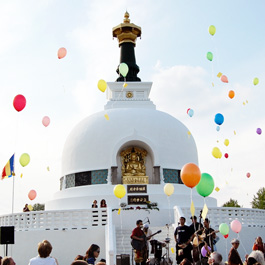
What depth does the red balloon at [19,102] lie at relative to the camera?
13492mm

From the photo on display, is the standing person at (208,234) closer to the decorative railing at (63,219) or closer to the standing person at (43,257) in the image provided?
the standing person at (43,257)

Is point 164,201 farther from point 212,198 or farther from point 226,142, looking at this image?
point 226,142

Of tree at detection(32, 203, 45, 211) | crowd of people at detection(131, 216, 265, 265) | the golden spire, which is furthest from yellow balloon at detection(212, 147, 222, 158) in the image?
tree at detection(32, 203, 45, 211)

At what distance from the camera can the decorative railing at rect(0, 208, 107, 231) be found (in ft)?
53.9

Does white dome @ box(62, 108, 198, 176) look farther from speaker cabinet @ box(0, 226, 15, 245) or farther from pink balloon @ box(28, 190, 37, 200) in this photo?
speaker cabinet @ box(0, 226, 15, 245)

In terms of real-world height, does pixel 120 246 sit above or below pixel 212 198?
below

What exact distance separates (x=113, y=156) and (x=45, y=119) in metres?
6.68

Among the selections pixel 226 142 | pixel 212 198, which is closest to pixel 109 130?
pixel 212 198

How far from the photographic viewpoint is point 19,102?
13586mm

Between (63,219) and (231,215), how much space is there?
7.00 meters

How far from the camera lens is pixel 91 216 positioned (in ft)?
54.5

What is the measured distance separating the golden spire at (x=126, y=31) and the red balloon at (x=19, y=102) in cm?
1868

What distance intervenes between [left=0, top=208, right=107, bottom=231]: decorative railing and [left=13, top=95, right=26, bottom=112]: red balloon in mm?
4990

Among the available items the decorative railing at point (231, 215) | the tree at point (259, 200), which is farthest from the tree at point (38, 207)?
the decorative railing at point (231, 215)
